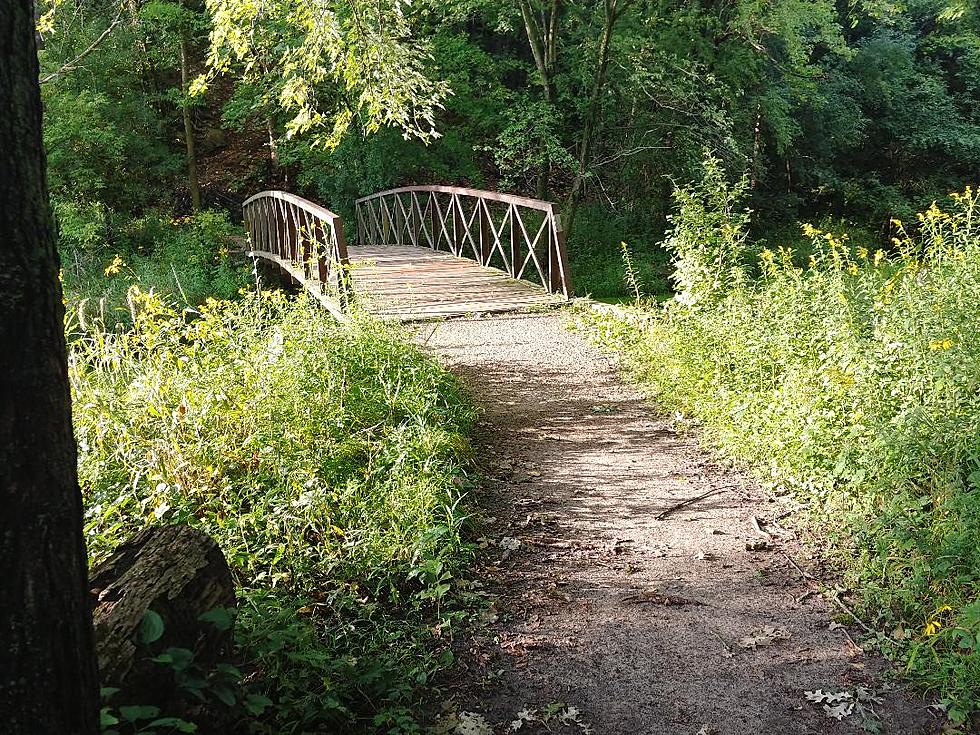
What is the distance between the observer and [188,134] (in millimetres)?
19859

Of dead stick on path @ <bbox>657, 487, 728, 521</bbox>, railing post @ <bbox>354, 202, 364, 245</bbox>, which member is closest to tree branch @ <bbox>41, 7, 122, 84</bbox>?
railing post @ <bbox>354, 202, 364, 245</bbox>

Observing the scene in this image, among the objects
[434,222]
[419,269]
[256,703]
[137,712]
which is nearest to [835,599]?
[256,703]

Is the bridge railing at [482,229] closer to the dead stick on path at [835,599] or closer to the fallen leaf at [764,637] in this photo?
the dead stick on path at [835,599]

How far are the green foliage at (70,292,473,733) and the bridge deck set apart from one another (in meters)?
2.81

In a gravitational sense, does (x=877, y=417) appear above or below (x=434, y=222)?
Result: below

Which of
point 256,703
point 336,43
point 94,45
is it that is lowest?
point 256,703

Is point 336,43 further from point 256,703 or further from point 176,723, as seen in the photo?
point 176,723

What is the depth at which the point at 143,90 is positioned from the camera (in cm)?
2014

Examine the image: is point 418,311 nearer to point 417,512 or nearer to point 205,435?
point 205,435

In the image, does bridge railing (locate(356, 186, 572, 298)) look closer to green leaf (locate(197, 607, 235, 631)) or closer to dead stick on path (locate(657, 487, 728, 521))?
dead stick on path (locate(657, 487, 728, 521))

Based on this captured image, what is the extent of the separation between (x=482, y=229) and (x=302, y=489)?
8.89 meters

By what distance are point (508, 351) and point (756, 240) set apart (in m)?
13.1

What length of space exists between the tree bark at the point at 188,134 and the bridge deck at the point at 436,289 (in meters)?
8.68

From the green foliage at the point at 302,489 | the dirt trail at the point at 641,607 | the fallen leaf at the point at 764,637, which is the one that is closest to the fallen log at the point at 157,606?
the green foliage at the point at 302,489
